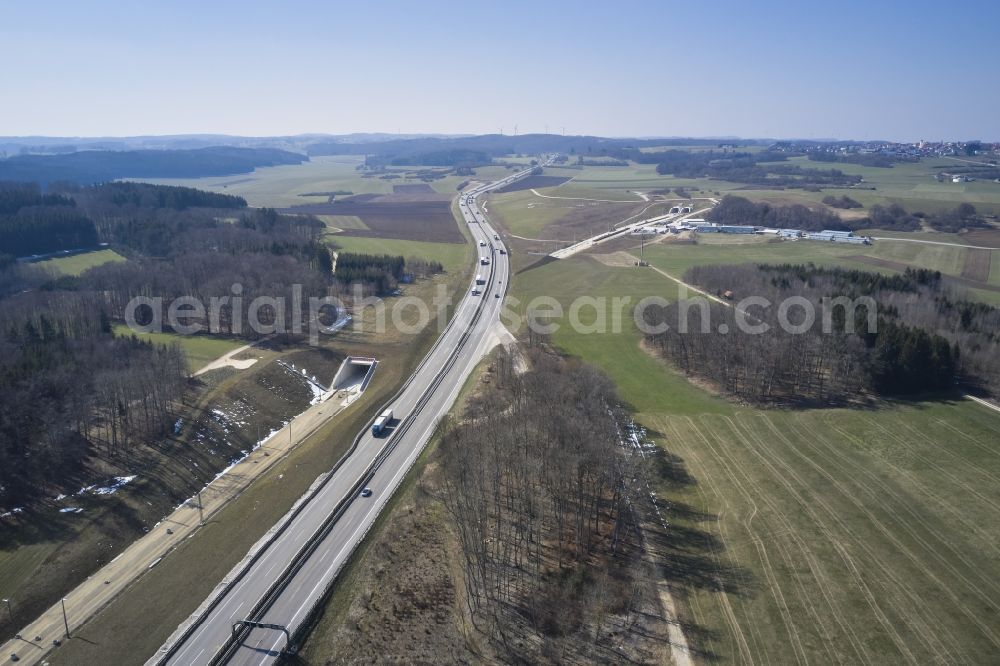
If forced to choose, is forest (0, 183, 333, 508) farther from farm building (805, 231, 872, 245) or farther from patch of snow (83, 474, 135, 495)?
farm building (805, 231, 872, 245)

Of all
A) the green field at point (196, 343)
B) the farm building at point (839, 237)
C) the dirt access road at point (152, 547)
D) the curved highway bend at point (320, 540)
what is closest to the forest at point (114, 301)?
the green field at point (196, 343)

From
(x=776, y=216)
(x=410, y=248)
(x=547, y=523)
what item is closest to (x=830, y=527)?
(x=547, y=523)

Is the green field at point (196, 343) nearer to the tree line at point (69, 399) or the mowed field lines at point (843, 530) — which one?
the tree line at point (69, 399)

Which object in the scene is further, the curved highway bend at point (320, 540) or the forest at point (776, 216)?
the forest at point (776, 216)

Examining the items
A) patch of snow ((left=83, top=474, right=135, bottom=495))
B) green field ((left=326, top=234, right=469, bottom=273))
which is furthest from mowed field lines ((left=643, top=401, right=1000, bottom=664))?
green field ((left=326, top=234, right=469, bottom=273))

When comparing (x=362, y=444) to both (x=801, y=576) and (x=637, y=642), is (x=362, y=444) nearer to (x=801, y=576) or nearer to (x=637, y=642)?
(x=637, y=642)

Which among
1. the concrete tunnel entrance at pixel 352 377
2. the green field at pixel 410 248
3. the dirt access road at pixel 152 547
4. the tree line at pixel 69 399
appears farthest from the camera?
the green field at pixel 410 248
